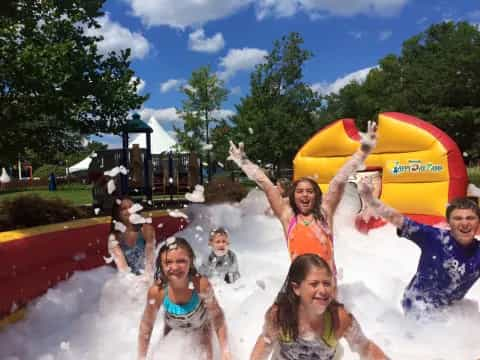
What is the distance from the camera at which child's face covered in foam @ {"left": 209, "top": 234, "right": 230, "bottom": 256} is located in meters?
4.52

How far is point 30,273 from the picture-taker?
3.71 metres

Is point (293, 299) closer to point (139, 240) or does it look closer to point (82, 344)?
point (82, 344)

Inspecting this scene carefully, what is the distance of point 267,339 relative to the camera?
7.10 feet

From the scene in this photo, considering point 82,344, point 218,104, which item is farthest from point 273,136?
point 82,344

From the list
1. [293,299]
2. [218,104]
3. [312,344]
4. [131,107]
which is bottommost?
[312,344]

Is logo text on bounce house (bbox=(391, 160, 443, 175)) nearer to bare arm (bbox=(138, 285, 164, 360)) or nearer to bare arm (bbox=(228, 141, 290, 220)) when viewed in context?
bare arm (bbox=(228, 141, 290, 220))

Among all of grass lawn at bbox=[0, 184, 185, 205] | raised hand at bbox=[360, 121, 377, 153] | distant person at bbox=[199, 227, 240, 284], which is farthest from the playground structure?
raised hand at bbox=[360, 121, 377, 153]

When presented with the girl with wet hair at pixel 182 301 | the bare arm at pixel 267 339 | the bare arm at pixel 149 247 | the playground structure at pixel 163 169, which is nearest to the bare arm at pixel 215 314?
the girl with wet hair at pixel 182 301

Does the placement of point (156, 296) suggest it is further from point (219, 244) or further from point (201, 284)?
point (219, 244)

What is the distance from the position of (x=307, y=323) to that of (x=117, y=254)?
2.96 meters

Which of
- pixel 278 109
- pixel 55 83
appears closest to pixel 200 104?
pixel 278 109

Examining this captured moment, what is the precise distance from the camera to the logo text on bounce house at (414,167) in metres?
6.61

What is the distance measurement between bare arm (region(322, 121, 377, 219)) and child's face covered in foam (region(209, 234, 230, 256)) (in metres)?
1.31

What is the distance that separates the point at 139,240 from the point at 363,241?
3.54 meters
